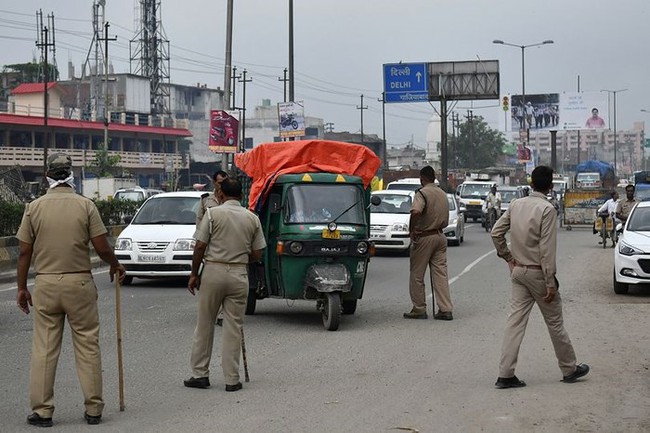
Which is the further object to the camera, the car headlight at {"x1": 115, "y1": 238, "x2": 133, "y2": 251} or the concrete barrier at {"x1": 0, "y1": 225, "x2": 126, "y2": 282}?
the concrete barrier at {"x1": 0, "y1": 225, "x2": 126, "y2": 282}

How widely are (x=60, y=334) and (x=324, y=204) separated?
20.6 feet

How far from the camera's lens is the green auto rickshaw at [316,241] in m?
13.0

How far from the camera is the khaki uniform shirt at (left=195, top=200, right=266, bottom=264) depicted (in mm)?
9094

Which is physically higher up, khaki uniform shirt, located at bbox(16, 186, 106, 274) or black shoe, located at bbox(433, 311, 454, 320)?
khaki uniform shirt, located at bbox(16, 186, 106, 274)

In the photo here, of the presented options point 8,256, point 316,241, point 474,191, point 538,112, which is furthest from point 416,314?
point 538,112

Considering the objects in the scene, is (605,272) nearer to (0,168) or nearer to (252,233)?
(252,233)

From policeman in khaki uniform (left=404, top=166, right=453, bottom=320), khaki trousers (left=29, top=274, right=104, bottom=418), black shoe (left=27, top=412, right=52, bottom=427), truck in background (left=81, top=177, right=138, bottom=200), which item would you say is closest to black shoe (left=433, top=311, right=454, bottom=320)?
policeman in khaki uniform (left=404, top=166, right=453, bottom=320)

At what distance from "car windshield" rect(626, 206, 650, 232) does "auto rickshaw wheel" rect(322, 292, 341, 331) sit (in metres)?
7.50

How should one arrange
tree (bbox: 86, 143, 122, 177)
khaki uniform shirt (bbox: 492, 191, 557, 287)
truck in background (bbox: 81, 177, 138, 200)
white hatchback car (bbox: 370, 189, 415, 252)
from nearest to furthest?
khaki uniform shirt (bbox: 492, 191, 557, 287) → white hatchback car (bbox: 370, 189, 415, 252) → truck in background (bbox: 81, 177, 138, 200) → tree (bbox: 86, 143, 122, 177)

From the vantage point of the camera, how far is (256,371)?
10023 mm

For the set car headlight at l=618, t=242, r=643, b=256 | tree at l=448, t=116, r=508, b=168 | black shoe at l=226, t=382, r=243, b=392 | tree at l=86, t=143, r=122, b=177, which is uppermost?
tree at l=448, t=116, r=508, b=168

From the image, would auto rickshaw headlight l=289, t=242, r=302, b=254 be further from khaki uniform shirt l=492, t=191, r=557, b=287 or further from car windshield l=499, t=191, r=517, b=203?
Result: car windshield l=499, t=191, r=517, b=203

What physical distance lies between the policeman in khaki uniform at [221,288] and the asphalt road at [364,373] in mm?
248

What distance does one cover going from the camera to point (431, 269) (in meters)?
13.9
